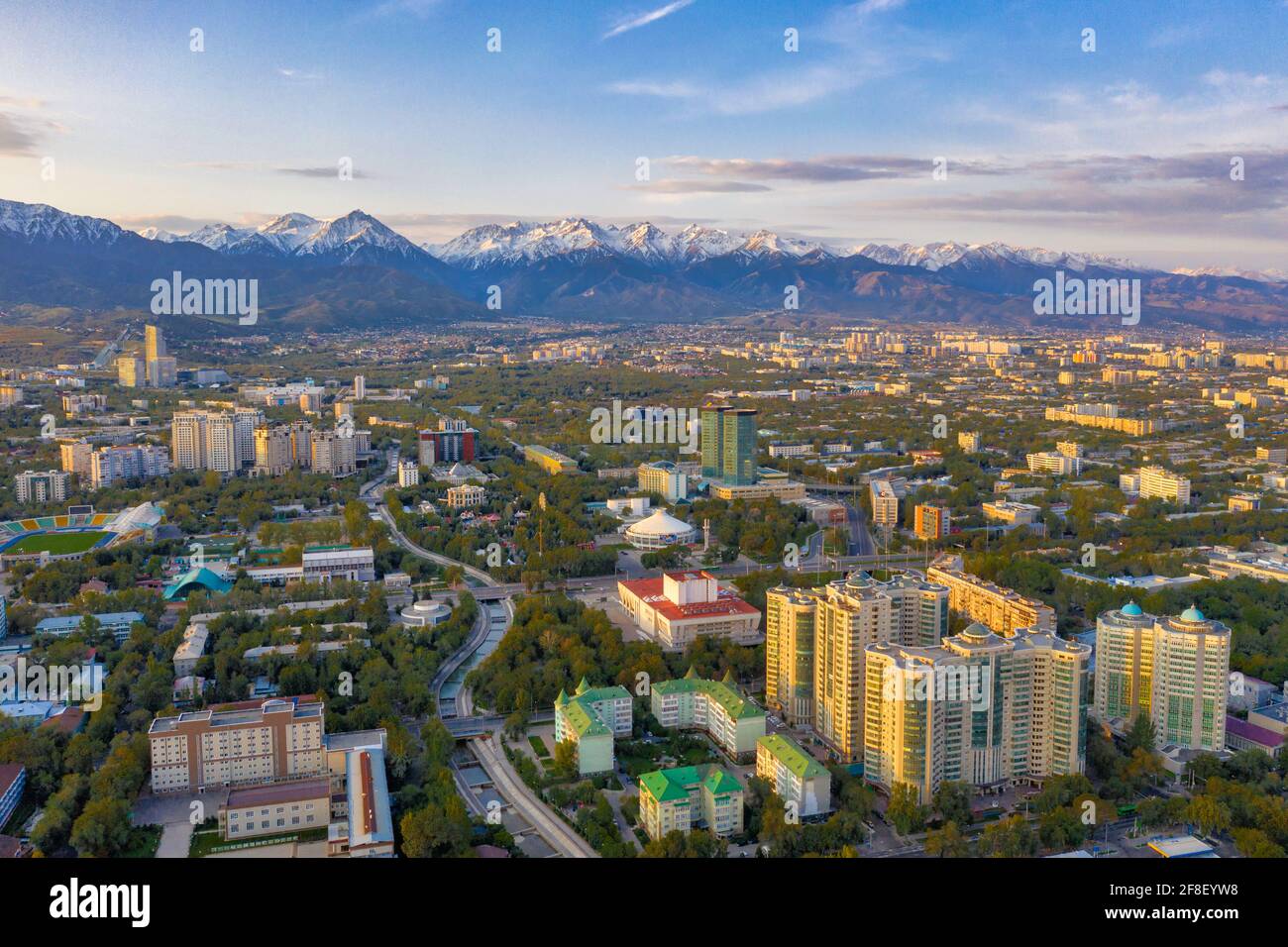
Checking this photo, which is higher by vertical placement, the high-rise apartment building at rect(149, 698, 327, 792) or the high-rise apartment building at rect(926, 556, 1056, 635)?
the high-rise apartment building at rect(926, 556, 1056, 635)

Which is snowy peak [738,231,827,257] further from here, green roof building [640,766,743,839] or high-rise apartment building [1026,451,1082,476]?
green roof building [640,766,743,839]

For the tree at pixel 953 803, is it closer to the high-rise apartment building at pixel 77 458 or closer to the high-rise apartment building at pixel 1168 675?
the high-rise apartment building at pixel 1168 675

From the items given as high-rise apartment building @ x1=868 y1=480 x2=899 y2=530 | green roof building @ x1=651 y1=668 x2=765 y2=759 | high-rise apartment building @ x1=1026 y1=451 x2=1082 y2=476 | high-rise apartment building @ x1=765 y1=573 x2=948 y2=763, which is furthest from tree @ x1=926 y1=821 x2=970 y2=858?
high-rise apartment building @ x1=1026 y1=451 x2=1082 y2=476

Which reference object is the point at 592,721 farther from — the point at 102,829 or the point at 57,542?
the point at 57,542

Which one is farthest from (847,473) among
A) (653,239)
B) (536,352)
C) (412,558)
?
(653,239)

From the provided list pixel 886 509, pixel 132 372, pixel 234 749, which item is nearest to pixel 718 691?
pixel 234 749
